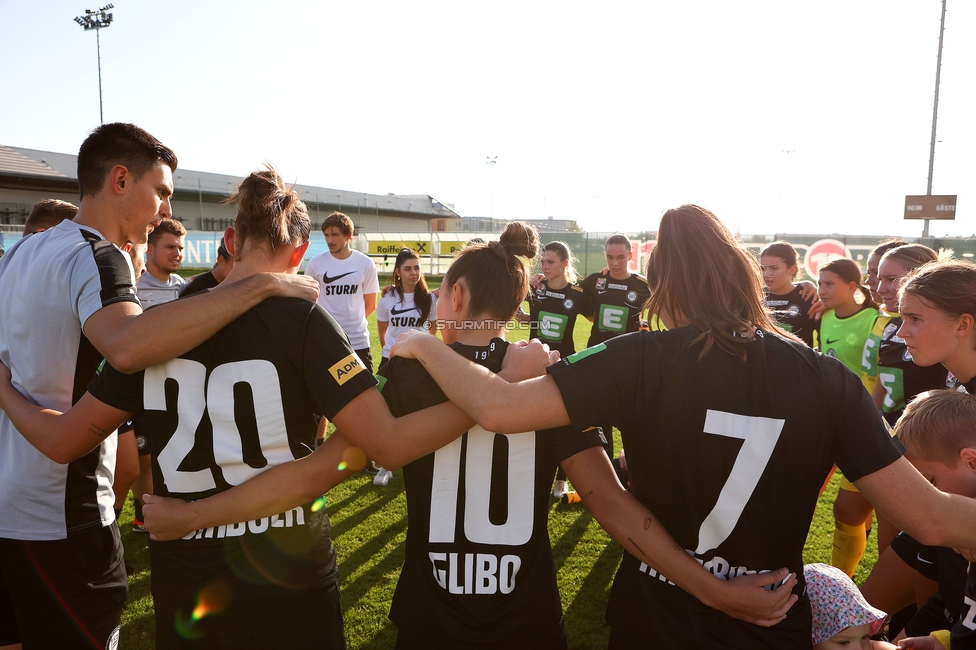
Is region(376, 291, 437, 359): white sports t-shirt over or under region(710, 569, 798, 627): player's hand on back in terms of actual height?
over

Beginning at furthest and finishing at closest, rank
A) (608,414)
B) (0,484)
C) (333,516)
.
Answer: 1. (333,516)
2. (0,484)
3. (608,414)

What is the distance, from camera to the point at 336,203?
53688mm

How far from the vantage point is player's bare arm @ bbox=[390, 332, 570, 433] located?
4.95 feet

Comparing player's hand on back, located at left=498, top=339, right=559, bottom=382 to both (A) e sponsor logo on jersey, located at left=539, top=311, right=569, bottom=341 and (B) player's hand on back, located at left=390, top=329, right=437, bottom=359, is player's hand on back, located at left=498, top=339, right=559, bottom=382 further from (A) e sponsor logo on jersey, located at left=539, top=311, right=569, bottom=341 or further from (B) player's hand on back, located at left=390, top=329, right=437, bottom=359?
(A) e sponsor logo on jersey, located at left=539, top=311, right=569, bottom=341

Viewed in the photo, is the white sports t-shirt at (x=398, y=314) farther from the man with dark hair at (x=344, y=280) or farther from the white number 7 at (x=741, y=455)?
the white number 7 at (x=741, y=455)

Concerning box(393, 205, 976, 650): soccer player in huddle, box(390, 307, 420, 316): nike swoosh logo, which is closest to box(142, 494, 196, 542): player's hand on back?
box(393, 205, 976, 650): soccer player in huddle

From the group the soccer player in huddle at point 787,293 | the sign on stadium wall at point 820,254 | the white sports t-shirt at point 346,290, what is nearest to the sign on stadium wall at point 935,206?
the sign on stadium wall at point 820,254

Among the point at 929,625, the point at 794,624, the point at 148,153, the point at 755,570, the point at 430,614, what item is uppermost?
the point at 148,153

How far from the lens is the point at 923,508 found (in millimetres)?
1488

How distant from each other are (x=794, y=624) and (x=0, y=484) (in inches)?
104

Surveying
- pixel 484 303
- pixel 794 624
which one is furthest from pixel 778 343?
pixel 484 303

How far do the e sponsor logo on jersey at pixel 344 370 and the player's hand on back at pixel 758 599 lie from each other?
3.93ft

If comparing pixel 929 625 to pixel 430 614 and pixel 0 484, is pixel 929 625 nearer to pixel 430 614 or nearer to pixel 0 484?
pixel 430 614

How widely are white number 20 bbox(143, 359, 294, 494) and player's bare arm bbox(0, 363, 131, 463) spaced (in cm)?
17
